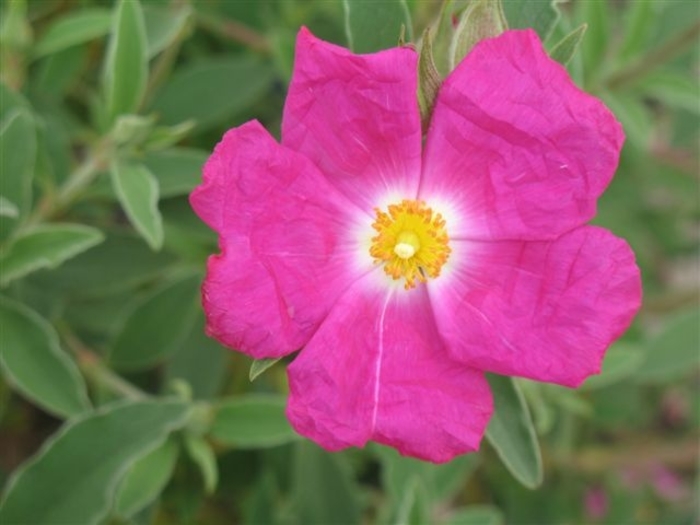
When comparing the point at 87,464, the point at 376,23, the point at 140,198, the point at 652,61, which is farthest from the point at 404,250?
the point at 652,61

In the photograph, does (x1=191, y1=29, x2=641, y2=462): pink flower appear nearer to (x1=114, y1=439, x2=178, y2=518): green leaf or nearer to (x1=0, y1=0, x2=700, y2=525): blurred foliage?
(x1=0, y1=0, x2=700, y2=525): blurred foliage

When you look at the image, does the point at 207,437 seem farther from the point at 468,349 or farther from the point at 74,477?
the point at 468,349

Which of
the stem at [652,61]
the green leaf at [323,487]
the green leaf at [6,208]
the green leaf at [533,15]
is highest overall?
the green leaf at [533,15]

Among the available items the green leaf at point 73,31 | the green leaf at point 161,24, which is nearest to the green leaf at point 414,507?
the green leaf at point 161,24

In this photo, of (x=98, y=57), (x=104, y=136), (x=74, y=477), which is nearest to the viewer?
(x=74, y=477)

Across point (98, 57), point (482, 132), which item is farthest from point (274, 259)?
point (98, 57)

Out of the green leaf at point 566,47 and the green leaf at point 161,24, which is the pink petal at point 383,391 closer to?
the green leaf at point 566,47
